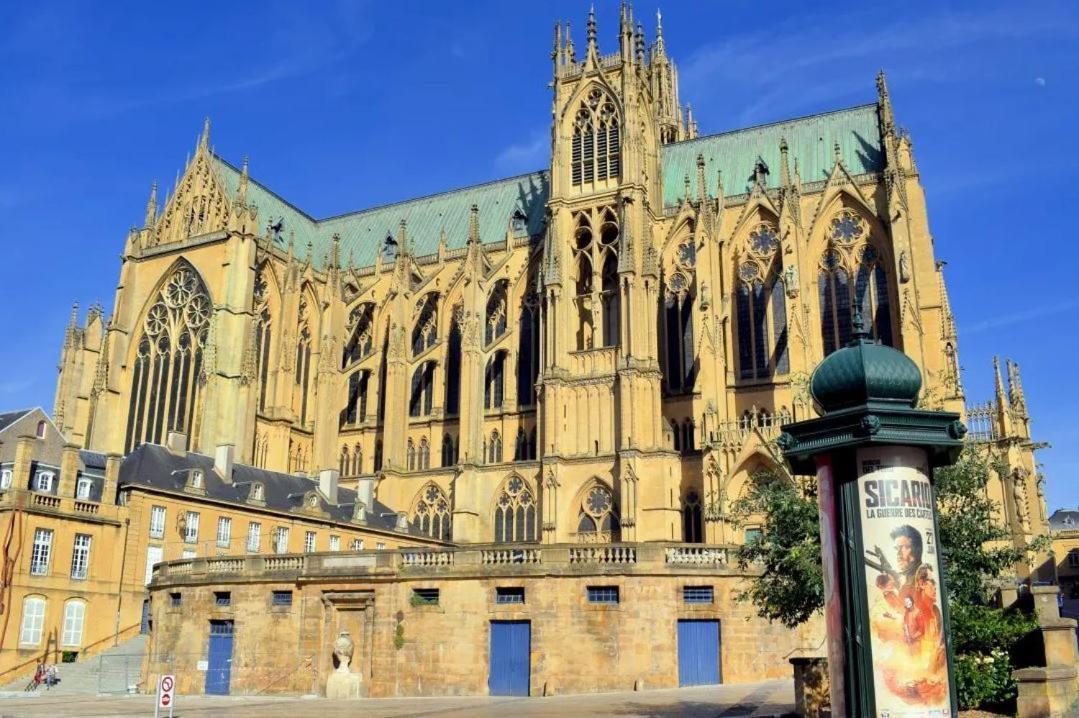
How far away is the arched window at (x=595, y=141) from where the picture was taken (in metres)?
48.8

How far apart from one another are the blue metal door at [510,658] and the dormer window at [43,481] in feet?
62.9

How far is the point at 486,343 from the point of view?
174ft

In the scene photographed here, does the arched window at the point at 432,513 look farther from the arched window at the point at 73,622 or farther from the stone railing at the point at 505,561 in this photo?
the stone railing at the point at 505,561

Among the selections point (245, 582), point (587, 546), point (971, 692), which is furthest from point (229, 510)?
point (971, 692)

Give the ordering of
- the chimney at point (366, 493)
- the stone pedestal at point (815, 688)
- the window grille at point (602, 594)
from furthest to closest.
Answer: the chimney at point (366, 493)
the window grille at point (602, 594)
the stone pedestal at point (815, 688)

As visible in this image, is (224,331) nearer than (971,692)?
No

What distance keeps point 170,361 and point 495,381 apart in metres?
18.1

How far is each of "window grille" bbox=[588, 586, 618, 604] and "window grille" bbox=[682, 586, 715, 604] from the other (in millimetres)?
1864

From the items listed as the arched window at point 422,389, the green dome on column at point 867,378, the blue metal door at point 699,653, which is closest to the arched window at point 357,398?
the arched window at point 422,389

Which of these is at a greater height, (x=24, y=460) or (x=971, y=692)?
(x=24, y=460)

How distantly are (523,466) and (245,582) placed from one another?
61.6 feet

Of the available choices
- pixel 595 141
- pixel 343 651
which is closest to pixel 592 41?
pixel 595 141

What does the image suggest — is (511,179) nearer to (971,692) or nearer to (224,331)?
(224,331)

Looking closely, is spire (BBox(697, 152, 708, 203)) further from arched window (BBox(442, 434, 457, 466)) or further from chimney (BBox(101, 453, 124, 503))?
chimney (BBox(101, 453, 124, 503))
